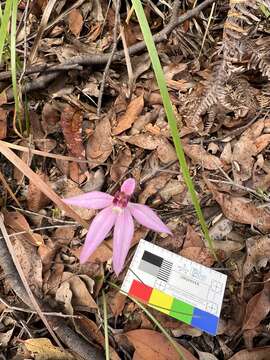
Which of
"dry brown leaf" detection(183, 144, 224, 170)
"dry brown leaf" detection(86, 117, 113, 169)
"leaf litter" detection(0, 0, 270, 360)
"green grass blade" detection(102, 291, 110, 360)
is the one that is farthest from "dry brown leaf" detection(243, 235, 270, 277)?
"dry brown leaf" detection(86, 117, 113, 169)

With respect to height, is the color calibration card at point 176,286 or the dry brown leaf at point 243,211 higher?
the dry brown leaf at point 243,211

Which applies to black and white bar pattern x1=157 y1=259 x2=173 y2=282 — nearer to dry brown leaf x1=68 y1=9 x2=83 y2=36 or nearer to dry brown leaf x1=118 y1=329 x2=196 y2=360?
dry brown leaf x1=118 y1=329 x2=196 y2=360

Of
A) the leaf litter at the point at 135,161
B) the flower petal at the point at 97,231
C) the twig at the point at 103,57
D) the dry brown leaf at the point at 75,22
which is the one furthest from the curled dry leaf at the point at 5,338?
the dry brown leaf at the point at 75,22

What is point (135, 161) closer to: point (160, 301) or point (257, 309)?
point (160, 301)

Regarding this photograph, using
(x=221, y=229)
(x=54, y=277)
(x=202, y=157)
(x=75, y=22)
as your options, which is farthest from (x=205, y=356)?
(x=75, y=22)

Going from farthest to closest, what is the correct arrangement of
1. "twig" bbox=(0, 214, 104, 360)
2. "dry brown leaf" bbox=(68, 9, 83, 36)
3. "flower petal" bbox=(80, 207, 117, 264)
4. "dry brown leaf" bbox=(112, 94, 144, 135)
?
1. "dry brown leaf" bbox=(68, 9, 83, 36)
2. "dry brown leaf" bbox=(112, 94, 144, 135)
3. "twig" bbox=(0, 214, 104, 360)
4. "flower petal" bbox=(80, 207, 117, 264)

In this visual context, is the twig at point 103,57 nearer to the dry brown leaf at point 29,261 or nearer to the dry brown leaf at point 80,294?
the dry brown leaf at point 29,261
